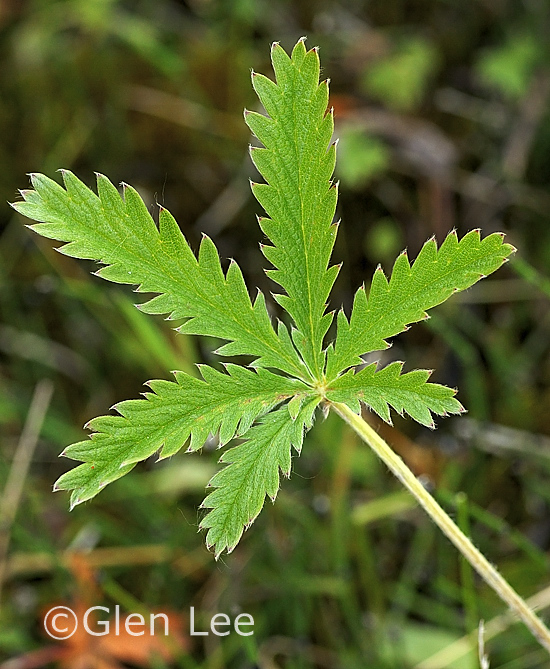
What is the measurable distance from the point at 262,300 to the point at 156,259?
19 cm

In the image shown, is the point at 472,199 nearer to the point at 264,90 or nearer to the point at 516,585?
the point at 516,585

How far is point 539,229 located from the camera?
2660mm

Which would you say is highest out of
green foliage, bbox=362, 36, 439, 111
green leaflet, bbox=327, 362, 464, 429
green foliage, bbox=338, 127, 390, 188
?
green foliage, bbox=362, 36, 439, 111

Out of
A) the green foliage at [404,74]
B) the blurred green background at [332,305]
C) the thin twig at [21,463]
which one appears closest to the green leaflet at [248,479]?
the blurred green background at [332,305]

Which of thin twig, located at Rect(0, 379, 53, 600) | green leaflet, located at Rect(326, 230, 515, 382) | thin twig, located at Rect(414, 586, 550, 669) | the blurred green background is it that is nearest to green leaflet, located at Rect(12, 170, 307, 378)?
green leaflet, located at Rect(326, 230, 515, 382)

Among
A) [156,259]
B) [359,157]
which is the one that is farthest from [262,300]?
[359,157]

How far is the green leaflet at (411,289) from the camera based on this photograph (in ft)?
3.52

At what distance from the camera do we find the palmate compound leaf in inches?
41.4

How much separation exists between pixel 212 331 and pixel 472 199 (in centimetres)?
194

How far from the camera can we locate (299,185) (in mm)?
1108

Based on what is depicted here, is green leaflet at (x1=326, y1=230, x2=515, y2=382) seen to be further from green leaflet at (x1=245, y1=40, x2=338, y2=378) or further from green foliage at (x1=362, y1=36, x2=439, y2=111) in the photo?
green foliage at (x1=362, y1=36, x2=439, y2=111)

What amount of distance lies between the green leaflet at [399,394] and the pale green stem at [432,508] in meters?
0.03

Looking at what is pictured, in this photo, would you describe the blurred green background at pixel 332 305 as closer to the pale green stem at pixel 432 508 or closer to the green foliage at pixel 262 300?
the pale green stem at pixel 432 508

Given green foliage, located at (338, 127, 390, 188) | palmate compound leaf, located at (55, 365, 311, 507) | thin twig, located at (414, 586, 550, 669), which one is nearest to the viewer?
palmate compound leaf, located at (55, 365, 311, 507)
